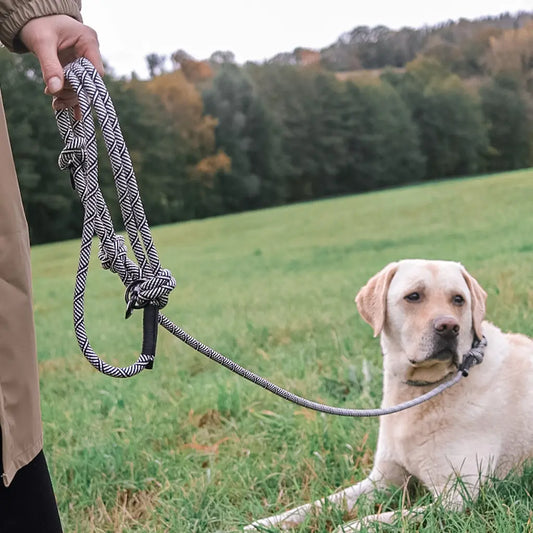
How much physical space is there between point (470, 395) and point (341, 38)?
4273 centimetres

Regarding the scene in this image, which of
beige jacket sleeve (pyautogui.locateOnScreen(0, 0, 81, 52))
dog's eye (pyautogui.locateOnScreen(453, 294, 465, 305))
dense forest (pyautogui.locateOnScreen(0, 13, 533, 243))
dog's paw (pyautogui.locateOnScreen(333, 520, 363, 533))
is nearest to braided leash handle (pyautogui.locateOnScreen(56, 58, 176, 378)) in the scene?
beige jacket sleeve (pyautogui.locateOnScreen(0, 0, 81, 52))

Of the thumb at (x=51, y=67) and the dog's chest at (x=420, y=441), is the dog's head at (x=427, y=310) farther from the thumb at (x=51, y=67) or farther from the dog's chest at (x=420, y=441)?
the thumb at (x=51, y=67)

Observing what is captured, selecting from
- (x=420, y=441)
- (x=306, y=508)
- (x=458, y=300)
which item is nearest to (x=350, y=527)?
(x=306, y=508)

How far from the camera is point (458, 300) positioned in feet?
7.72

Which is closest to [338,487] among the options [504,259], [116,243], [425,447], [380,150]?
[425,447]

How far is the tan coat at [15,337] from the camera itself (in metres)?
1.29

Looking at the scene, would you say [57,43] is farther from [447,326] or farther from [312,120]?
[312,120]

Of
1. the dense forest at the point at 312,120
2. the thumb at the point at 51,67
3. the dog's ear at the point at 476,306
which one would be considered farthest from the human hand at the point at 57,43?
the dense forest at the point at 312,120

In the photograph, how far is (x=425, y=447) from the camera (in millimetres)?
2297

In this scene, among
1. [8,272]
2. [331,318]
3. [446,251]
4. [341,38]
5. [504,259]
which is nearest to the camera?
[8,272]

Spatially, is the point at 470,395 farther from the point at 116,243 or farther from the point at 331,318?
the point at 331,318

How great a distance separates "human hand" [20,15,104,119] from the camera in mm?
1446

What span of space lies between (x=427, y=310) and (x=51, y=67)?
1498mm

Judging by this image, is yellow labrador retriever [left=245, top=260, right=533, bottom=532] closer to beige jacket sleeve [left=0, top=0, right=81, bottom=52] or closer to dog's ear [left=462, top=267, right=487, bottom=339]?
dog's ear [left=462, top=267, right=487, bottom=339]
